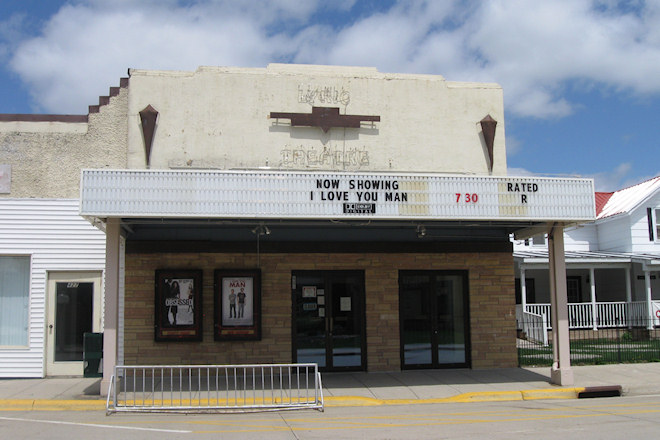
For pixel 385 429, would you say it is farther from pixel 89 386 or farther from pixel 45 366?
pixel 45 366

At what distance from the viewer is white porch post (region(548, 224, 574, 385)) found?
1397 centimetres

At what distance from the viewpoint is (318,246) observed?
15820 millimetres

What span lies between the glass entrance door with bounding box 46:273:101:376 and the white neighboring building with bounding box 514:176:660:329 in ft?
50.9

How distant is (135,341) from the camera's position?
49.5 ft

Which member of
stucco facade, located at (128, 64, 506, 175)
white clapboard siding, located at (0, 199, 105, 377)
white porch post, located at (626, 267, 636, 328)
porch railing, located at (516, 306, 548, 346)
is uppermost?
stucco facade, located at (128, 64, 506, 175)

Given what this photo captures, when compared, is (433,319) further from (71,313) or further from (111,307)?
(71,313)

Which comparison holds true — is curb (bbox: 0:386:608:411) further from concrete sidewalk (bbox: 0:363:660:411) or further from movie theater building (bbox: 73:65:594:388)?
movie theater building (bbox: 73:65:594:388)

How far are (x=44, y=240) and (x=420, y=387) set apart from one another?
972cm

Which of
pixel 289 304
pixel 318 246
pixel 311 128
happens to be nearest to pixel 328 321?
pixel 289 304

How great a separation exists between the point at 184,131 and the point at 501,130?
26.2ft

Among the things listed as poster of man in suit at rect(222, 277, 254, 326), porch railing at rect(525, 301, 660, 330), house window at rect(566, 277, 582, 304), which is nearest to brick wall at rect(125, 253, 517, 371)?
poster of man in suit at rect(222, 277, 254, 326)

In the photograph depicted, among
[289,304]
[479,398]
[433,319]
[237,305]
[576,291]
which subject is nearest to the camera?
[479,398]

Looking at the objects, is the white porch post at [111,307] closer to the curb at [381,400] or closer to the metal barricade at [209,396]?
the metal barricade at [209,396]

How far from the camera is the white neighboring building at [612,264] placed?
24.9 m
